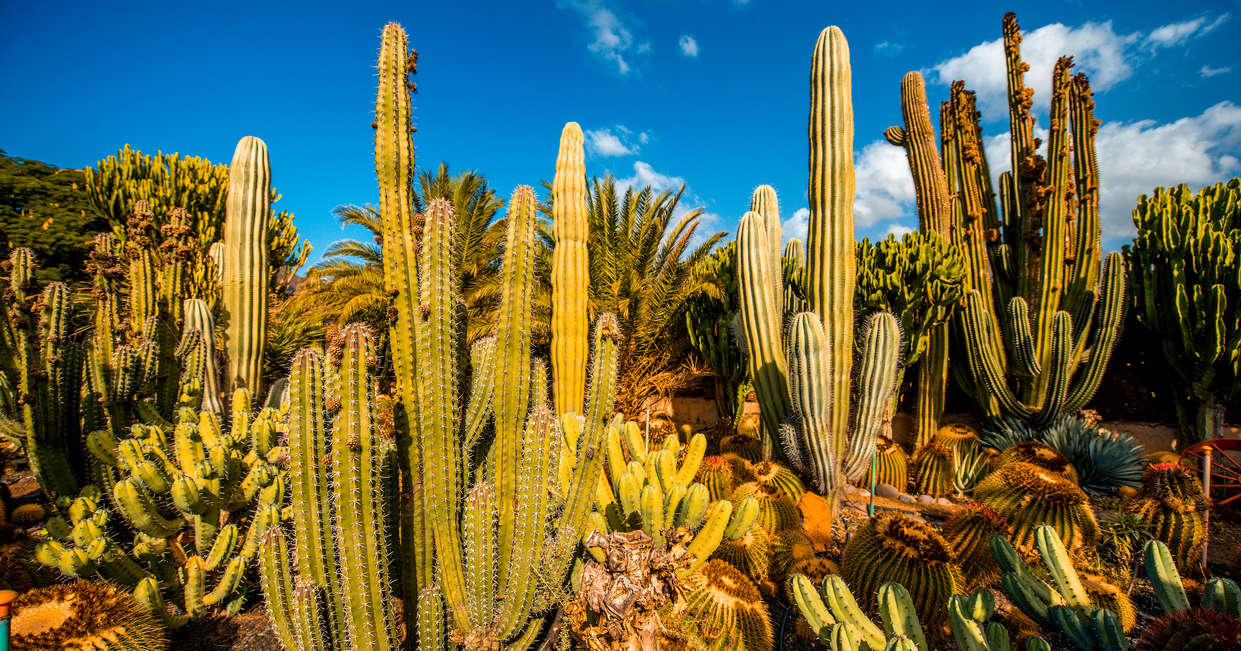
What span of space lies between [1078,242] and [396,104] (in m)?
8.36

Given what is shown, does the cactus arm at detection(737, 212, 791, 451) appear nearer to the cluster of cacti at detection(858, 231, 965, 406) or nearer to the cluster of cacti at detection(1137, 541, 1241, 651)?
the cluster of cacti at detection(858, 231, 965, 406)

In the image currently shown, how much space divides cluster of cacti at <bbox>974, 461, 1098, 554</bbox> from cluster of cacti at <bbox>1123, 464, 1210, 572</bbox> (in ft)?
1.55

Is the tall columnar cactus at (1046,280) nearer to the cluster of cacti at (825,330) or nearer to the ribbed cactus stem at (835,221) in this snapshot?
the cluster of cacti at (825,330)

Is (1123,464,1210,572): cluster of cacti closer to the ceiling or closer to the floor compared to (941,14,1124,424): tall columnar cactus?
closer to the floor

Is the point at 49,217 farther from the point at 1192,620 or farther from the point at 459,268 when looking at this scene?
the point at 1192,620

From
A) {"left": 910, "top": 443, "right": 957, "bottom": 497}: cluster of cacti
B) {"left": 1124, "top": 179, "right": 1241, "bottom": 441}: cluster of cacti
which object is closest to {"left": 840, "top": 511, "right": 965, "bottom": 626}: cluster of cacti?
{"left": 910, "top": 443, "right": 957, "bottom": 497}: cluster of cacti

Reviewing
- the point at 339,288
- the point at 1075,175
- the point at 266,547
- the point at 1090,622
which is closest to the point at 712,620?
the point at 1090,622

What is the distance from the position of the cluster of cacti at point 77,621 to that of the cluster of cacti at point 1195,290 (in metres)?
9.20

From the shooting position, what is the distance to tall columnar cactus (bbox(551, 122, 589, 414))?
16.0ft

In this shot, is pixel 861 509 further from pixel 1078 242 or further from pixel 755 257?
pixel 1078 242

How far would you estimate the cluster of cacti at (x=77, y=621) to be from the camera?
2.14 m

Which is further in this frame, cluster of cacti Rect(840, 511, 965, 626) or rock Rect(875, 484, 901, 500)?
rock Rect(875, 484, 901, 500)

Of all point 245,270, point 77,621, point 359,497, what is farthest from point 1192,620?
point 245,270

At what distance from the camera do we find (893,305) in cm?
666
